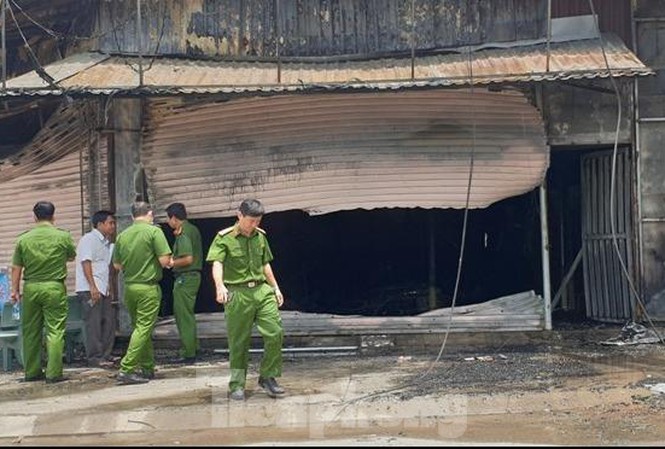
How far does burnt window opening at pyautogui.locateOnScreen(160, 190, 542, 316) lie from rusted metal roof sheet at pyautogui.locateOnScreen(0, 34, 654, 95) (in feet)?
9.64

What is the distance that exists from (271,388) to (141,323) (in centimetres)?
164

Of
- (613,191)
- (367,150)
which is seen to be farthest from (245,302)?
(613,191)

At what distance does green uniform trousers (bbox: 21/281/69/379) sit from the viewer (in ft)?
26.6

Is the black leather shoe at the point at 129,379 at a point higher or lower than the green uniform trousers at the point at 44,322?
lower

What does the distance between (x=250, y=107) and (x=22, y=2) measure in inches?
133

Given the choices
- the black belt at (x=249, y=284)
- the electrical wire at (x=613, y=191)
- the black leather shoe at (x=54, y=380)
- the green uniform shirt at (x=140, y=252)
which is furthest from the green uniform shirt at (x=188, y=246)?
the electrical wire at (x=613, y=191)

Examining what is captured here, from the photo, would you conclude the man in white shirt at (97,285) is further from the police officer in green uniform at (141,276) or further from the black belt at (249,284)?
the black belt at (249,284)

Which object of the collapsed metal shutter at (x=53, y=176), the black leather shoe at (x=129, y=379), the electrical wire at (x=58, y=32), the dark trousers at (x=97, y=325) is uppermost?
the electrical wire at (x=58, y=32)

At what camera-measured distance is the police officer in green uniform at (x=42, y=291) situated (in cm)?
812

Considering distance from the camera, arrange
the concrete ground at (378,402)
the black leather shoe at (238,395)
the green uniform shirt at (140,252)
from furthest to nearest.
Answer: the green uniform shirt at (140,252) < the black leather shoe at (238,395) < the concrete ground at (378,402)

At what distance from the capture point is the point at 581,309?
11.3 m

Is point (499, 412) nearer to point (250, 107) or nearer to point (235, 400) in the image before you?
point (235, 400)

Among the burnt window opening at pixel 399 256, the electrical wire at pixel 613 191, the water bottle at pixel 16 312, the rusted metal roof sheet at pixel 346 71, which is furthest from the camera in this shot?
the burnt window opening at pixel 399 256

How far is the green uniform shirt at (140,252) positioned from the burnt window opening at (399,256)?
13.4 feet
